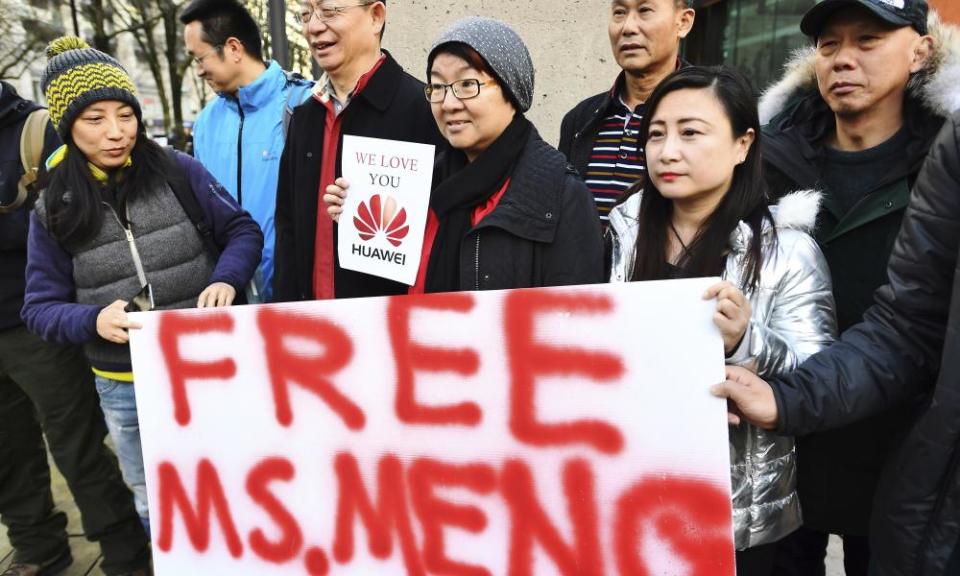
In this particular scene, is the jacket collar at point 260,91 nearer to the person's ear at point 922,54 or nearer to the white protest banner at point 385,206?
the white protest banner at point 385,206

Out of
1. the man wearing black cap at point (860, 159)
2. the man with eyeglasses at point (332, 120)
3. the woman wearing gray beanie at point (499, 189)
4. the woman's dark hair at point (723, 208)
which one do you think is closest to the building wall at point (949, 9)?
the man wearing black cap at point (860, 159)

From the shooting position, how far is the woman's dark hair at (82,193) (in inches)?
76.5

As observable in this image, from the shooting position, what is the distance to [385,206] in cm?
175

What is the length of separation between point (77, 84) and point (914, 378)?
2.30m

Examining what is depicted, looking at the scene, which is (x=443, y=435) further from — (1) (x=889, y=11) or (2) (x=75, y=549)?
(2) (x=75, y=549)

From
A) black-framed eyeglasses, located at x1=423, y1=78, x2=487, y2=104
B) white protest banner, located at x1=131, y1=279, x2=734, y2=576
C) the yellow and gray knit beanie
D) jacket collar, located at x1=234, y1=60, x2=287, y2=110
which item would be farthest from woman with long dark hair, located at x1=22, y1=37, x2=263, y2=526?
black-framed eyeglasses, located at x1=423, y1=78, x2=487, y2=104

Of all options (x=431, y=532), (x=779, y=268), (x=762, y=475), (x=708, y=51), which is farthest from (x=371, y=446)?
(x=708, y=51)

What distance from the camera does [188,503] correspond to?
165 cm

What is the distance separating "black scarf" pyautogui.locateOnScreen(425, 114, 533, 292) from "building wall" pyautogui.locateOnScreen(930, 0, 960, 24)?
212 cm

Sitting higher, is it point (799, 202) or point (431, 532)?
point (799, 202)

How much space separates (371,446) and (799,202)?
43.3 inches

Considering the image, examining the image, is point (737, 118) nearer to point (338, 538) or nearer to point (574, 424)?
point (574, 424)

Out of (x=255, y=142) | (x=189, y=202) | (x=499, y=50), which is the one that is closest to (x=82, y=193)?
(x=189, y=202)

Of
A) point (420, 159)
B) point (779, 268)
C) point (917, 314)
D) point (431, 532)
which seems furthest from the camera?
point (420, 159)
